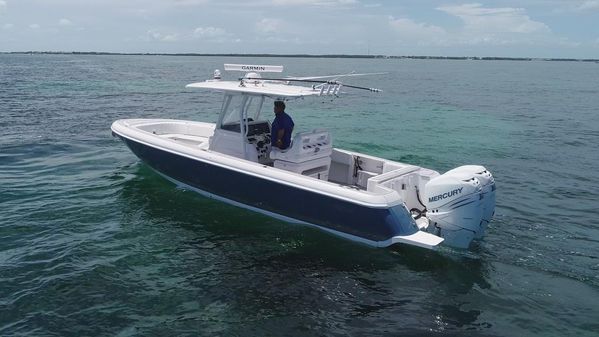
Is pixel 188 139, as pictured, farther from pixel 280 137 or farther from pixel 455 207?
pixel 455 207

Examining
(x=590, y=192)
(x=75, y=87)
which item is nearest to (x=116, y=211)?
(x=590, y=192)

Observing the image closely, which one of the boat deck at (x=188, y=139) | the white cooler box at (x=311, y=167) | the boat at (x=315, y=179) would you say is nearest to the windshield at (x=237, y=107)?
the boat at (x=315, y=179)

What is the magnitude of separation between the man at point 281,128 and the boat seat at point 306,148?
15 cm

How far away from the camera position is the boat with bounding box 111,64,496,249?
24.8 feet

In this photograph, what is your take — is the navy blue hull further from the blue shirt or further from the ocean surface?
the blue shirt

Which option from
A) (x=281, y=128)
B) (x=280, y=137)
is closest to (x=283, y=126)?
(x=281, y=128)

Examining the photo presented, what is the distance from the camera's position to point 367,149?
1605cm

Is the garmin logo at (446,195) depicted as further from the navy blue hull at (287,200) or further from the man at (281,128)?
the man at (281,128)

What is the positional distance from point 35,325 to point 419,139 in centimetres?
1455

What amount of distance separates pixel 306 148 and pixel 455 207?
2.87 m

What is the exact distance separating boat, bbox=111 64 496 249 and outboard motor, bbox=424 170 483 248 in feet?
0.05

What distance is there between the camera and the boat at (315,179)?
755 cm

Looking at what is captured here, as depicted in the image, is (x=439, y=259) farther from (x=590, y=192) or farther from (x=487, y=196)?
(x=590, y=192)

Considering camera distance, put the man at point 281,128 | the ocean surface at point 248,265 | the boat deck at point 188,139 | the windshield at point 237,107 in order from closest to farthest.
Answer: the ocean surface at point 248,265
the man at point 281,128
the windshield at point 237,107
the boat deck at point 188,139
